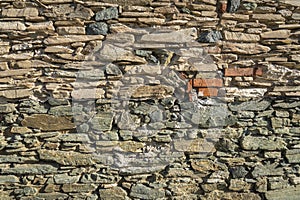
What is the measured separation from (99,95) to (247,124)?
130 cm

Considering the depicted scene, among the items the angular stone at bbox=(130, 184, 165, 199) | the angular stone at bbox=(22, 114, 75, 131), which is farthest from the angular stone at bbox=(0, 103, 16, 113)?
the angular stone at bbox=(130, 184, 165, 199)

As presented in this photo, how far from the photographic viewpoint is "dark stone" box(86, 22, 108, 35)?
10.6 feet

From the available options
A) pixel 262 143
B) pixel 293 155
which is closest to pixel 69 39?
pixel 262 143

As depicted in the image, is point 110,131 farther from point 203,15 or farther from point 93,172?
point 203,15

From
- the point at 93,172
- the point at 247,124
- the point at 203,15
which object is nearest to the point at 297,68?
the point at 247,124

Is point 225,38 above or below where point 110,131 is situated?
above

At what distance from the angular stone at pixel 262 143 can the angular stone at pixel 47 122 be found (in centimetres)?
150

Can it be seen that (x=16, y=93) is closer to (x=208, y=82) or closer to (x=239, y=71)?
(x=208, y=82)

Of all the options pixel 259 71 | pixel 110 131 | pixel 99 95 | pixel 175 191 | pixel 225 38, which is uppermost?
pixel 225 38

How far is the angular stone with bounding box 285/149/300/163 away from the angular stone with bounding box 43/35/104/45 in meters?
1.91

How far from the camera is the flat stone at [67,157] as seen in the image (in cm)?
332

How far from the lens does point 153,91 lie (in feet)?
11.0

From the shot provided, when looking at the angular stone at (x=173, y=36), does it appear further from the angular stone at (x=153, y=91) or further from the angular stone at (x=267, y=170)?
the angular stone at (x=267, y=170)

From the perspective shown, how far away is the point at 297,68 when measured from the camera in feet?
11.2
